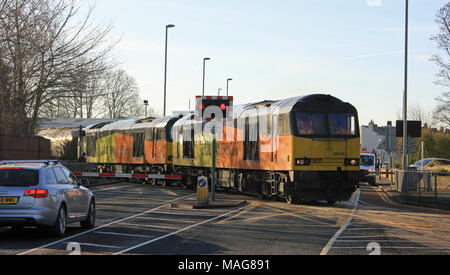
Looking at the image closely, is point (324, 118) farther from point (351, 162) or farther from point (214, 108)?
point (214, 108)

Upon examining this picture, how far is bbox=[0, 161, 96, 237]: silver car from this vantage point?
43.1 ft

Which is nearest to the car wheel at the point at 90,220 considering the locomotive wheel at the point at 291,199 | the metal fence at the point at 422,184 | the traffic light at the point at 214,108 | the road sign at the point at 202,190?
the road sign at the point at 202,190

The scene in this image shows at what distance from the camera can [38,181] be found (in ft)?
44.6

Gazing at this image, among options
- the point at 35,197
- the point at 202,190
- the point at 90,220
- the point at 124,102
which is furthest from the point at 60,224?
the point at 124,102

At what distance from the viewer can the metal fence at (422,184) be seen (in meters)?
25.8

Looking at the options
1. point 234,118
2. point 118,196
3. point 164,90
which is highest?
point 164,90

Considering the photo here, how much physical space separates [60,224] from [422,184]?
16977mm

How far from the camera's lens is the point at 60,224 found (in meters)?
13.8

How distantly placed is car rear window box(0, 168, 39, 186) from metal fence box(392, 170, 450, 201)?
16136 mm

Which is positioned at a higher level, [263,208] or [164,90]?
[164,90]
